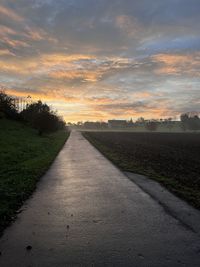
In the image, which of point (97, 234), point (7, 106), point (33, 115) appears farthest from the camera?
point (7, 106)

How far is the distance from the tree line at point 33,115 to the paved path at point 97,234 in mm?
40158

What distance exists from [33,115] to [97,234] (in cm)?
5074

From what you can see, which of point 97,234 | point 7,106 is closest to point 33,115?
point 7,106

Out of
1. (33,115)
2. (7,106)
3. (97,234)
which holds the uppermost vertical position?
(7,106)

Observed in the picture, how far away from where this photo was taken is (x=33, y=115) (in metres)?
53.6

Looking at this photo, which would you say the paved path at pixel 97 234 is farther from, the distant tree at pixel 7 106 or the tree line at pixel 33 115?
the distant tree at pixel 7 106

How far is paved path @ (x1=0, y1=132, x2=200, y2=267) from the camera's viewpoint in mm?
4359

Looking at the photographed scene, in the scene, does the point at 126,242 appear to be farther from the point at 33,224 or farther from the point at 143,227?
the point at 33,224

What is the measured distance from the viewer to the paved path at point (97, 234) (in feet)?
14.3

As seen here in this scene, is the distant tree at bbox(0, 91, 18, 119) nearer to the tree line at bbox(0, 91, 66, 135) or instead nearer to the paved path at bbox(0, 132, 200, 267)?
the tree line at bbox(0, 91, 66, 135)

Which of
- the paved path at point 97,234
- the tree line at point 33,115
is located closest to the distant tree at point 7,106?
the tree line at point 33,115

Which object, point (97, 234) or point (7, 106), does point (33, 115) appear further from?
point (97, 234)

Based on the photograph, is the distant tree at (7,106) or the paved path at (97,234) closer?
the paved path at (97,234)

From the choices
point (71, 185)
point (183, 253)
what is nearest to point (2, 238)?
point (183, 253)
